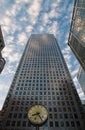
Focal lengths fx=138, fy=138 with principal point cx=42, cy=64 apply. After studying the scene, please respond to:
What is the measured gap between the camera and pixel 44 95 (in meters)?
72.4

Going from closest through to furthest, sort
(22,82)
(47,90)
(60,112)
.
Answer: (60,112)
(47,90)
(22,82)

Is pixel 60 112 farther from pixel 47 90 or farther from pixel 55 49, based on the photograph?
pixel 55 49

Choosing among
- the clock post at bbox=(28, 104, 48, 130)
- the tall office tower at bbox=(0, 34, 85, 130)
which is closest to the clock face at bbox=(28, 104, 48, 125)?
the clock post at bbox=(28, 104, 48, 130)

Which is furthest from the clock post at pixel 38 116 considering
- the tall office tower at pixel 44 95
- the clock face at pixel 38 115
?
the tall office tower at pixel 44 95

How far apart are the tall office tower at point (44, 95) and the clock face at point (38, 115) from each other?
166 ft

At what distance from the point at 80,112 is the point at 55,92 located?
1683 centimetres

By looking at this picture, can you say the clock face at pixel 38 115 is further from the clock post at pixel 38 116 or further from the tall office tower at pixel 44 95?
the tall office tower at pixel 44 95

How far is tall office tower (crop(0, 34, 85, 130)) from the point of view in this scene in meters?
57.2

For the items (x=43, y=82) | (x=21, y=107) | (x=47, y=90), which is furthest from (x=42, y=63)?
(x=21, y=107)

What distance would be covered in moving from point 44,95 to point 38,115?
64.8 m

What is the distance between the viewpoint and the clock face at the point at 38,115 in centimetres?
841

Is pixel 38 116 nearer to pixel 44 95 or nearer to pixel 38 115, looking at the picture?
pixel 38 115

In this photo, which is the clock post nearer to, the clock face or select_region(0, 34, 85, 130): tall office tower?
the clock face

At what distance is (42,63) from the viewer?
103 metres
